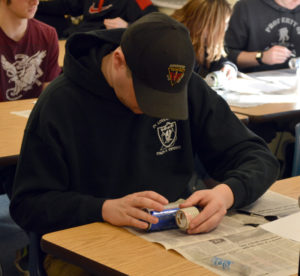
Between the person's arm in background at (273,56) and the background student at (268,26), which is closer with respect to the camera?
the person's arm in background at (273,56)

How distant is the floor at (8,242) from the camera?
2621 millimetres

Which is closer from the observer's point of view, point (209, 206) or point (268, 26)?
point (209, 206)

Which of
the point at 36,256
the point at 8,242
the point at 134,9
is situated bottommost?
the point at 8,242

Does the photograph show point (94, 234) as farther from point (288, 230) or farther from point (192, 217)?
point (288, 230)

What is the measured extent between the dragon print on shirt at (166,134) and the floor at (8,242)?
1212 mm

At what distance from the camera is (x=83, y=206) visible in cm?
140

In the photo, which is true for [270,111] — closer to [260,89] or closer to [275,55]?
[260,89]

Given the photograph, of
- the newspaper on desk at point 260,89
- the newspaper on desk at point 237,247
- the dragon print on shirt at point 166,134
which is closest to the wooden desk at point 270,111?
the newspaper on desk at point 260,89

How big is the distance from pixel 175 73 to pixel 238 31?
2.65 meters

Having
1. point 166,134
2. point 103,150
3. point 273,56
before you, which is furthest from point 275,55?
point 103,150

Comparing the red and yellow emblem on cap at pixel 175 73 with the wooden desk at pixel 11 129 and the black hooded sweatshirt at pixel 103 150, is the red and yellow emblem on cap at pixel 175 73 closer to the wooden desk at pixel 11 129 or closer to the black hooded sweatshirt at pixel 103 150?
the black hooded sweatshirt at pixel 103 150

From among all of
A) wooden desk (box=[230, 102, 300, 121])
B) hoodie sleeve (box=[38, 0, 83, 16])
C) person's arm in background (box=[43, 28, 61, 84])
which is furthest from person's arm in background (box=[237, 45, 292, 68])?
hoodie sleeve (box=[38, 0, 83, 16])

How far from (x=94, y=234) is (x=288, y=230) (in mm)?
451

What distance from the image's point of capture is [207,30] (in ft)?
10.6
